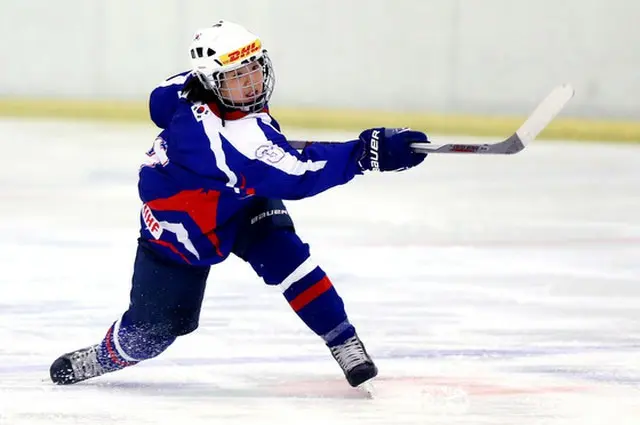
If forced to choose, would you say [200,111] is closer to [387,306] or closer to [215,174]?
[215,174]

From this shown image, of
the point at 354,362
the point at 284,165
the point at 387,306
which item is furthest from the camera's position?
the point at 387,306

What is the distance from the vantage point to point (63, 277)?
3.91 metres

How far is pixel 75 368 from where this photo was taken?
282 cm

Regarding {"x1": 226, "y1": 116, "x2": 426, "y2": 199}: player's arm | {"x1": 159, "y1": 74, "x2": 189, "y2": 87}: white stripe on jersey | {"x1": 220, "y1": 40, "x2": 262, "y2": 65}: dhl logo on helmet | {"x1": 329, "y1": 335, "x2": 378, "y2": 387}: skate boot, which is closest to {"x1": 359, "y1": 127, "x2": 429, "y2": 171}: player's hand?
{"x1": 226, "y1": 116, "x2": 426, "y2": 199}: player's arm

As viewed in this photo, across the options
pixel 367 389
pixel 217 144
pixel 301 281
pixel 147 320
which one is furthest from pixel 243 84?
pixel 367 389

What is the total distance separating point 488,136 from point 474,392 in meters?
4.44

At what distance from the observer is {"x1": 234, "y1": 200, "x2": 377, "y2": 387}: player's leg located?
2.73m

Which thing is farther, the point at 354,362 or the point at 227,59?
the point at 354,362

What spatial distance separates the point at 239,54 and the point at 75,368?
2.49ft

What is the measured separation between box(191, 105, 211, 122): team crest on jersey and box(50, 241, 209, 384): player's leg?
1.11 ft

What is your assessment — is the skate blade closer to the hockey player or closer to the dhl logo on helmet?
the hockey player

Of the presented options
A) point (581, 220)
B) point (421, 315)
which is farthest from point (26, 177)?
point (421, 315)

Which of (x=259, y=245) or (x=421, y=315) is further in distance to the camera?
(x=421, y=315)

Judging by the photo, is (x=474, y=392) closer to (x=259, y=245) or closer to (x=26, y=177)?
(x=259, y=245)
